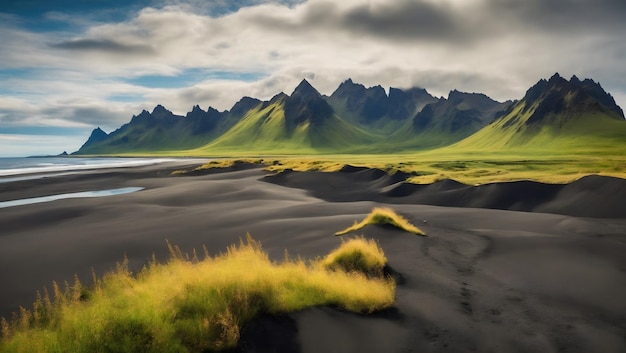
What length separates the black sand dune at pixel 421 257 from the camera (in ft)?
32.0

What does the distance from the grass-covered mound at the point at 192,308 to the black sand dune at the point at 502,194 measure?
30308mm

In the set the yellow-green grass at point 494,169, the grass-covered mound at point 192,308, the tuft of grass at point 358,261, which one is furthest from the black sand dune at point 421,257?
the yellow-green grass at point 494,169

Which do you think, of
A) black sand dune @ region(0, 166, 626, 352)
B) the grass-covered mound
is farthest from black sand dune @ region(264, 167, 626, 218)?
the grass-covered mound

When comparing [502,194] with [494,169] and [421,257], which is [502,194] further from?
[494,169]

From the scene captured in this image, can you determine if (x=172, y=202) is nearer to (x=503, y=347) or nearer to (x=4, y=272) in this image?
(x=4, y=272)

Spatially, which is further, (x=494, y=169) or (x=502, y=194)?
(x=494, y=169)

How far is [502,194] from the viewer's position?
40062mm

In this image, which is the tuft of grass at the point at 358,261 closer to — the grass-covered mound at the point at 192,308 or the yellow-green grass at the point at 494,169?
the grass-covered mound at the point at 192,308

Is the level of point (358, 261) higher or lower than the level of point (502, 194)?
higher

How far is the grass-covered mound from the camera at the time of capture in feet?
24.5

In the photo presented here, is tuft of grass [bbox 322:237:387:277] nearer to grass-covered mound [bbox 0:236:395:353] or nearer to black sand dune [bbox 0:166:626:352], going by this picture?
black sand dune [bbox 0:166:626:352]

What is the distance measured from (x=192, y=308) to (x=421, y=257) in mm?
12075

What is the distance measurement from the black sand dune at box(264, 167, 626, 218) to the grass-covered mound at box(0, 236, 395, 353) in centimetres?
3031

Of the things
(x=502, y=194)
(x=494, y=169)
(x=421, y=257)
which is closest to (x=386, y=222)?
(x=421, y=257)
